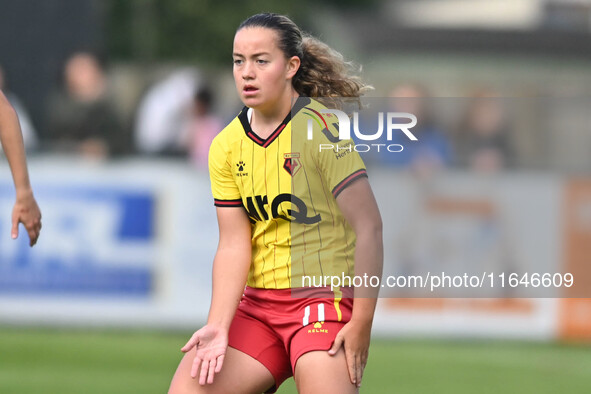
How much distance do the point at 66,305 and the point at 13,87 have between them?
3.14m

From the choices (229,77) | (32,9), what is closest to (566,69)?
(229,77)

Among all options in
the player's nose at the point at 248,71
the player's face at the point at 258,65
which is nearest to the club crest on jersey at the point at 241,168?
the player's face at the point at 258,65

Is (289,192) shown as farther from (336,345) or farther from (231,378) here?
(231,378)

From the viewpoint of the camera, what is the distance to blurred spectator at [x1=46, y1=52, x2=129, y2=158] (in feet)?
36.8

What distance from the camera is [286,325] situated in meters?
4.88

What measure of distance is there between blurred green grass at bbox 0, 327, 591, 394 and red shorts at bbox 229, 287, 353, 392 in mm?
3694

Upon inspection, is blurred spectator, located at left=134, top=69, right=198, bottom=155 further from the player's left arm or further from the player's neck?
the player's left arm

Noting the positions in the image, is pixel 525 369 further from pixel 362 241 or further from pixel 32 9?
pixel 32 9

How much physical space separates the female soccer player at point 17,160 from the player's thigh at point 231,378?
1048mm

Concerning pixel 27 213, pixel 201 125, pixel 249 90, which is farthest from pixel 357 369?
pixel 201 125

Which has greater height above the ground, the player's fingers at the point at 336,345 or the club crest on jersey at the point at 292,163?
the club crest on jersey at the point at 292,163

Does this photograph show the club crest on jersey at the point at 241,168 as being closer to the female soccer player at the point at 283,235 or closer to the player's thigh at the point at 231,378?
the female soccer player at the point at 283,235

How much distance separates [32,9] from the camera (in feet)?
43.4

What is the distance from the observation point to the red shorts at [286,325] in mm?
4793
